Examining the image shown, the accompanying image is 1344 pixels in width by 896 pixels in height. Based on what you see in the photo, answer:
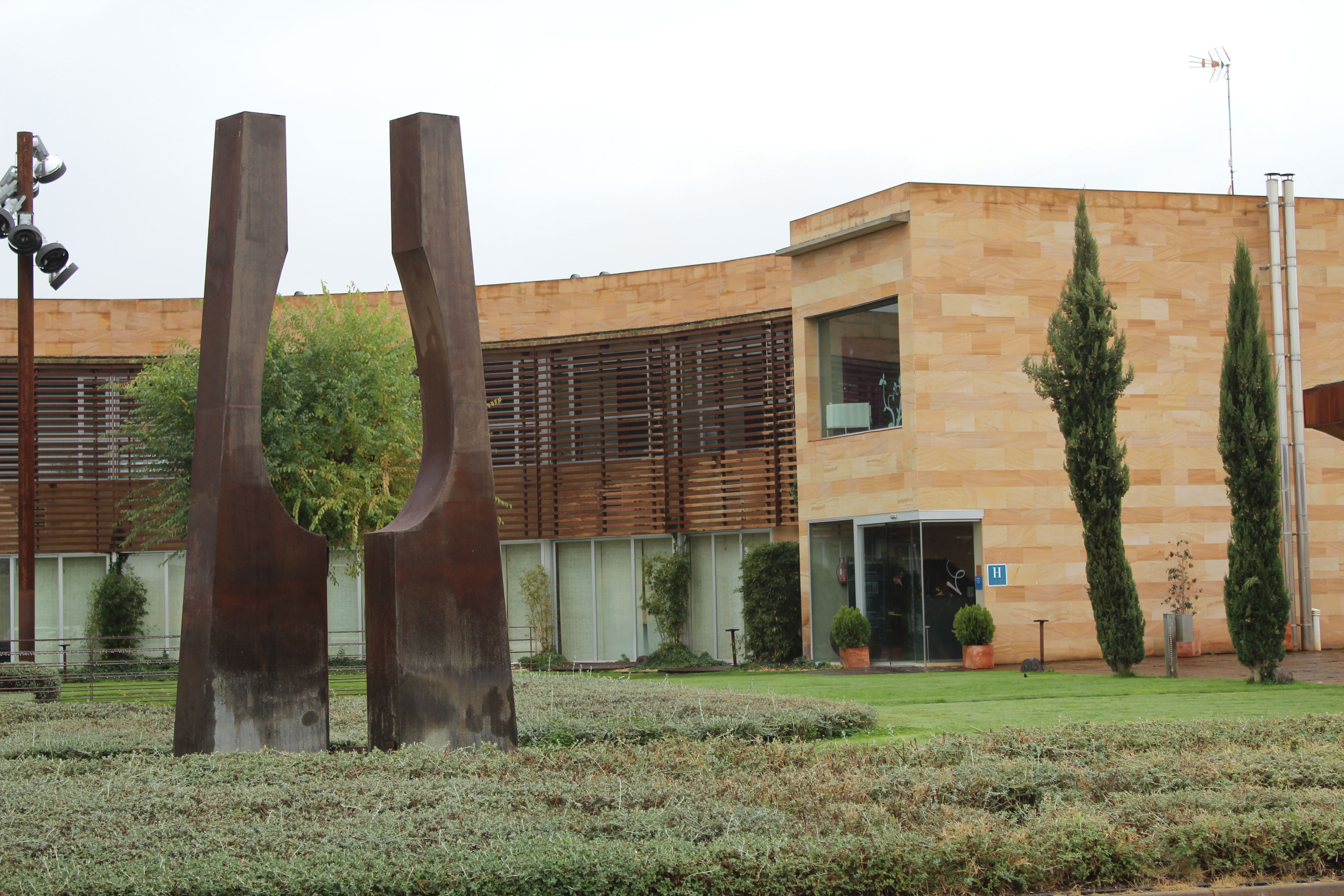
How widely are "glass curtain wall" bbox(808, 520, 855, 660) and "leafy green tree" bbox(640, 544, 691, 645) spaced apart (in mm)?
3972

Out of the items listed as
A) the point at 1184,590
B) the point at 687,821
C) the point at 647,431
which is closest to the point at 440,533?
the point at 687,821

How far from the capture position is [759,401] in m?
25.4

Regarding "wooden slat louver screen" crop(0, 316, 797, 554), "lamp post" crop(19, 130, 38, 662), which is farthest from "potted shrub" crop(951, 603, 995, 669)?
"lamp post" crop(19, 130, 38, 662)

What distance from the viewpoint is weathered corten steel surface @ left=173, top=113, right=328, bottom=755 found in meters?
9.79

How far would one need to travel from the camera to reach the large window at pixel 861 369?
2216 centimetres

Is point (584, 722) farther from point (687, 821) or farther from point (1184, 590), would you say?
point (1184, 590)

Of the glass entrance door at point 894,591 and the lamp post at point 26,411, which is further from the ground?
the lamp post at point 26,411

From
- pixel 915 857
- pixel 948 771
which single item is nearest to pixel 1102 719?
pixel 948 771

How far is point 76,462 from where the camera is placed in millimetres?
28188

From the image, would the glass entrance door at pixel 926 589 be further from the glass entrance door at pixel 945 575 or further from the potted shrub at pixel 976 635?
the potted shrub at pixel 976 635

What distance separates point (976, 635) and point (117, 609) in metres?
17.8

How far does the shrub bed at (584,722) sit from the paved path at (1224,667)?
7.53 metres

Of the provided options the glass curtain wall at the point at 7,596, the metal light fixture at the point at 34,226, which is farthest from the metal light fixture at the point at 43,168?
the glass curtain wall at the point at 7,596

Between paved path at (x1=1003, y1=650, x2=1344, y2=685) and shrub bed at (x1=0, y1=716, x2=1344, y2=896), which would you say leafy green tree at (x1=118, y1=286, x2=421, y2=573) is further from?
shrub bed at (x1=0, y1=716, x2=1344, y2=896)
